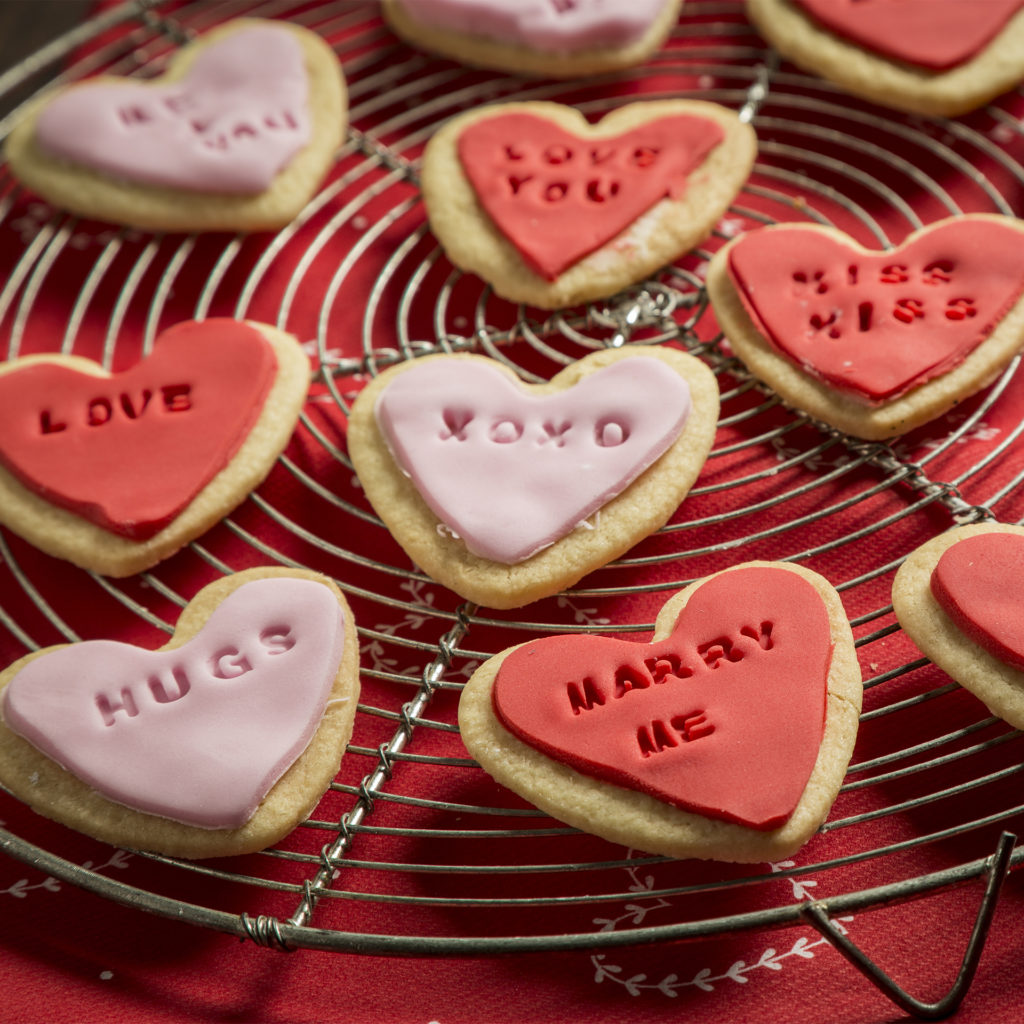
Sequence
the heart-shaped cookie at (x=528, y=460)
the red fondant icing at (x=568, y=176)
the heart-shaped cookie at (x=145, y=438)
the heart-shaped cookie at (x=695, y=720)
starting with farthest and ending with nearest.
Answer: the red fondant icing at (x=568, y=176), the heart-shaped cookie at (x=145, y=438), the heart-shaped cookie at (x=528, y=460), the heart-shaped cookie at (x=695, y=720)

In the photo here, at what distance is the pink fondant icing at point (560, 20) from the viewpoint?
1.92 m

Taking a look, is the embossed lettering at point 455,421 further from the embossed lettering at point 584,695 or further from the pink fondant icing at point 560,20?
the pink fondant icing at point 560,20

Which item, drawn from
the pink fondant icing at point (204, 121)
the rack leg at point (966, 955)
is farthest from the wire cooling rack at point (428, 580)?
the pink fondant icing at point (204, 121)

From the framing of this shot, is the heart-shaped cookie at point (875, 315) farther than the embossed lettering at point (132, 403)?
No

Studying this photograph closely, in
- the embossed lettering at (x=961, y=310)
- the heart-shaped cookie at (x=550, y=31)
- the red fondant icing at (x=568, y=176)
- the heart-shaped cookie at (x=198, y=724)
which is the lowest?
the heart-shaped cookie at (x=198, y=724)

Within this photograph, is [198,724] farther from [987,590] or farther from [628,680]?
[987,590]

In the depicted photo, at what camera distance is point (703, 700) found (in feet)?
4.00

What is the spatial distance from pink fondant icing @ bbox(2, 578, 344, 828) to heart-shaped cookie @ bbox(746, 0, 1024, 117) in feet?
4.03

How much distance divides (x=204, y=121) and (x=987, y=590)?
1401 millimetres

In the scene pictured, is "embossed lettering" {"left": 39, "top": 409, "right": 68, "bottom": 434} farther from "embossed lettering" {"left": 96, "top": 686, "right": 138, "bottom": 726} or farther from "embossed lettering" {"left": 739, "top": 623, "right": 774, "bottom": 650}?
"embossed lettering" {"left": 739, "top": 623, "right": 774, "bottom": 650}

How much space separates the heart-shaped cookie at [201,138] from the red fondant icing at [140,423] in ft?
0.97

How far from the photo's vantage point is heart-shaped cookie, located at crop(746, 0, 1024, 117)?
1.84m

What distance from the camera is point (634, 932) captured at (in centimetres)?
105

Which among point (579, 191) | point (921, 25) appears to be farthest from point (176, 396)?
point (921, 25)
